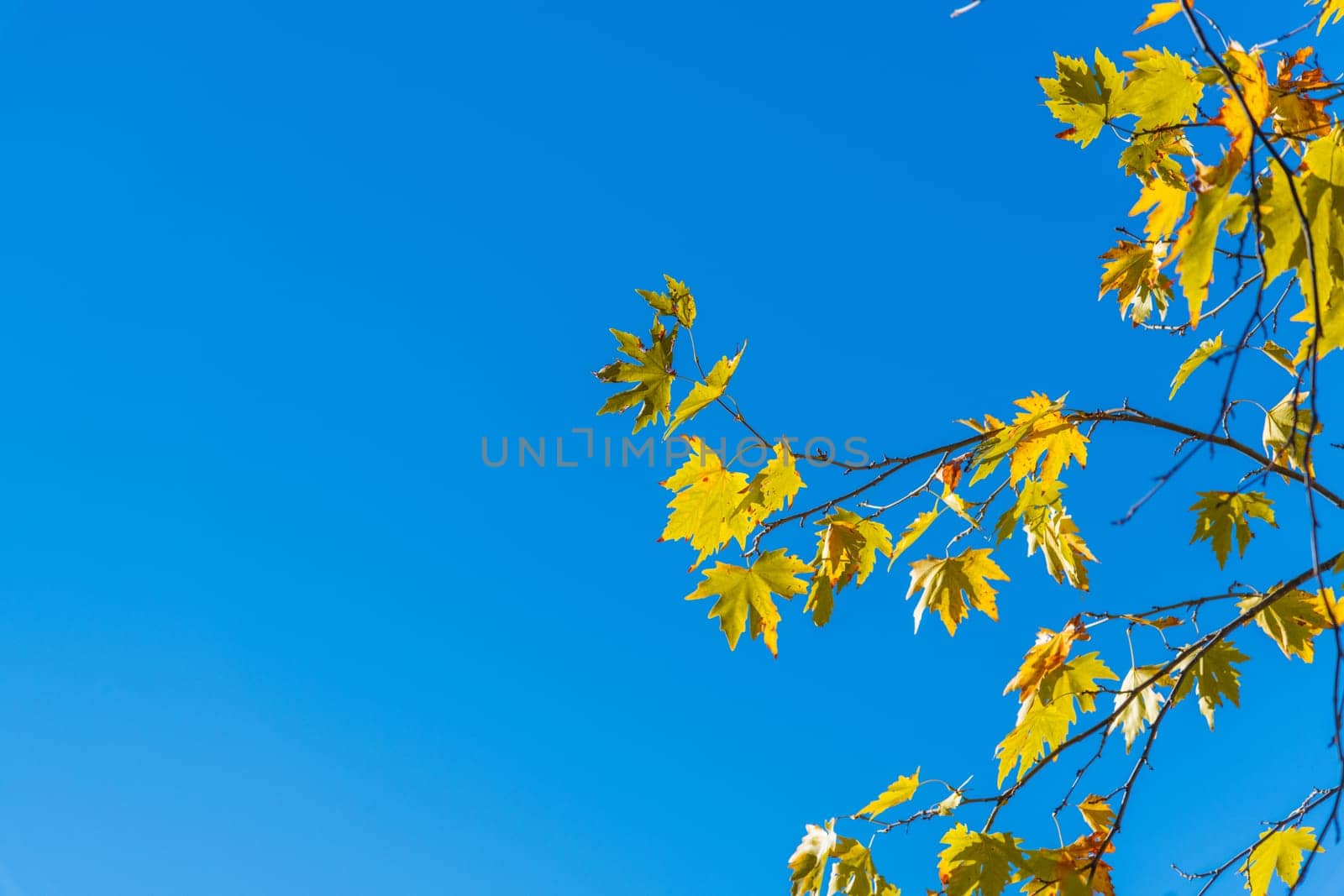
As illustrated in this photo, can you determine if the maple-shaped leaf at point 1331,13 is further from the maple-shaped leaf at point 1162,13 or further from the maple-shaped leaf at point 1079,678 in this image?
the maple-shaped leaf at point 1079,678

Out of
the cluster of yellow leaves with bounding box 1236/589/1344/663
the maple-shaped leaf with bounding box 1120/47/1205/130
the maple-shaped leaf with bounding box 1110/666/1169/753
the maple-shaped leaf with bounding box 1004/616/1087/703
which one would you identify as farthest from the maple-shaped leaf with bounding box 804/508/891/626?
the maple-shaped leaf with bounding box 1120/47/1205/130

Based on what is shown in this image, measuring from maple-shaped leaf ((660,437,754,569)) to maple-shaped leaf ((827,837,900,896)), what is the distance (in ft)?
2.19

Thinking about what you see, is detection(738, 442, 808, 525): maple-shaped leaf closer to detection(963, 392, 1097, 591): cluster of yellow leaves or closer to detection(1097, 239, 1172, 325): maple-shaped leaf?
detection(963, 392, 1097, 591): cluster of yellow leaves

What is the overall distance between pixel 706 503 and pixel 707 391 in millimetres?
267

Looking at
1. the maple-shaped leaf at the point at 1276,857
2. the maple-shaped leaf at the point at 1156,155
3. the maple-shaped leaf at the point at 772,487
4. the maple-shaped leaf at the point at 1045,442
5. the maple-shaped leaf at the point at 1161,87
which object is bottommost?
the maple-shaped leaf at the point at 1276,857

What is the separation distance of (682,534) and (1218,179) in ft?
3.91

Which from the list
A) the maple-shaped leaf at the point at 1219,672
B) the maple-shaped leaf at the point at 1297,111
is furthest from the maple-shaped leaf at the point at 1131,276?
the maple-shaped leaf at the point at 1219,672

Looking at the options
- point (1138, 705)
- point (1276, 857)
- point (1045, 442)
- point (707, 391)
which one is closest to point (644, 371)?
point (707, 391)

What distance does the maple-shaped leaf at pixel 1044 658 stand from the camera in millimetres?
1970

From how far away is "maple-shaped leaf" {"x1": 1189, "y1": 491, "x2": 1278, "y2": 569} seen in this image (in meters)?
2.19

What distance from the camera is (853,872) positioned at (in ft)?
6.16

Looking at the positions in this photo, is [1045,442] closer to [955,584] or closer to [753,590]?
[955,584]

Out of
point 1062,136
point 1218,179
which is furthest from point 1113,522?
point 1062,136

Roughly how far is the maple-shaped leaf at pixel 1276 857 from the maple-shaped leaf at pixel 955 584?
2.64 feet
